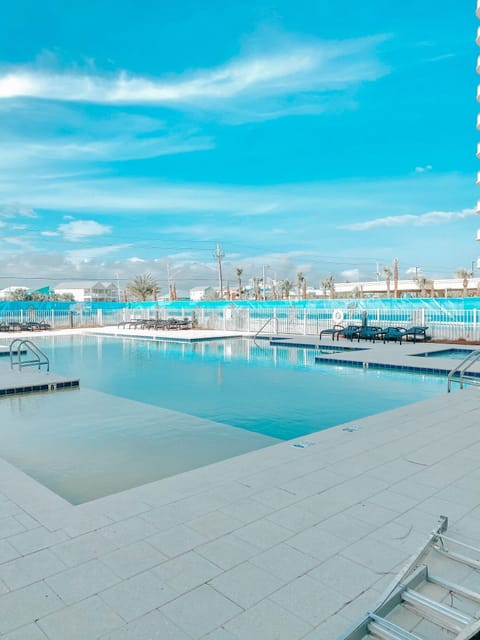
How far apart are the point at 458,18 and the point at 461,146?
1313 cm

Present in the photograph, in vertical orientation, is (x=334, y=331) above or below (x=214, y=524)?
above

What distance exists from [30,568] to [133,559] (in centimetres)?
51

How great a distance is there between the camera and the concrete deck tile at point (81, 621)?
6.25 feet

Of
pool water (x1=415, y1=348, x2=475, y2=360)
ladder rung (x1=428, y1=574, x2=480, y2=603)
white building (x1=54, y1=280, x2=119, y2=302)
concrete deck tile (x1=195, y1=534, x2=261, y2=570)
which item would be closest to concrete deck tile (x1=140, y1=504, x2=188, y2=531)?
concrete deck tile (x1=195, y1=534, x2=261, y2=570)

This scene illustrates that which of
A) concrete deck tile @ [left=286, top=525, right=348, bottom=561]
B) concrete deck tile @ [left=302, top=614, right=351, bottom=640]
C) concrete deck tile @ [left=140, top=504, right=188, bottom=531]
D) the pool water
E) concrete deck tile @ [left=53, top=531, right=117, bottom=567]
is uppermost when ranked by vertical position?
concrete deck tile @ [left=53, top=531, right=117, bottom=567]

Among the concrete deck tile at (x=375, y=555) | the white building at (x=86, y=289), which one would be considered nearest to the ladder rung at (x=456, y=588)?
the concrete deck tile at (x=375, y=555)

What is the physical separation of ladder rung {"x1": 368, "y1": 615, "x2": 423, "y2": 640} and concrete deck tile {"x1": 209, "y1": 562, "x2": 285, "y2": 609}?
1.58 ft

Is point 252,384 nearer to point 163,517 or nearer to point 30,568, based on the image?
point 163,517

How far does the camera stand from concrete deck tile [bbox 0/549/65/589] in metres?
2.29

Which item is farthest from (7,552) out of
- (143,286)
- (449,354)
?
(143,286)

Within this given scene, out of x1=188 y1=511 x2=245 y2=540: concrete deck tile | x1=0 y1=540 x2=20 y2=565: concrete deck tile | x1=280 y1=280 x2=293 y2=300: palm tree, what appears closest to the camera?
x1=0 y1=540 x2=20 y2=565: concrete deck tile

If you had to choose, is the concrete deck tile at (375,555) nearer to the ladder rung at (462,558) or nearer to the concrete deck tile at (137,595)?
the ladder rung at (462,558)

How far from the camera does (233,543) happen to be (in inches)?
103

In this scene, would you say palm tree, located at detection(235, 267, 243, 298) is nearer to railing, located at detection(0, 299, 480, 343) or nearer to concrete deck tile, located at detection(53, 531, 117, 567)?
railing, located at detection(0, 299, 480, 343)
